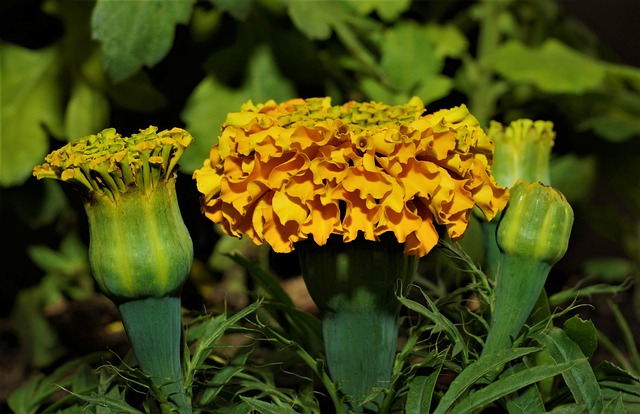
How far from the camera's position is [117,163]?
0.65 meters

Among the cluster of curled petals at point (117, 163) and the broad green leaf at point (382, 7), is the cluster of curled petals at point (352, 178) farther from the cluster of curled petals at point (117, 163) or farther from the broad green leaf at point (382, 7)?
the broad green leaf at point (382, 7)

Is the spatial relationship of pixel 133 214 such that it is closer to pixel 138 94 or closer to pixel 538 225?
pixel 538 225

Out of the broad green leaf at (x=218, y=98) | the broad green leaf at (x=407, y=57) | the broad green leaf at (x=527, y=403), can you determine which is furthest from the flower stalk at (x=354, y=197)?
the broad green leaf at (x=407, y=57)

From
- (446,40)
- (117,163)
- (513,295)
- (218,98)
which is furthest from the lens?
(446,40)

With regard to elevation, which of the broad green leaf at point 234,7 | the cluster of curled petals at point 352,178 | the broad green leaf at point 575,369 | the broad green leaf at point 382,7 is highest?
the cluster of curled petals at point 352,178

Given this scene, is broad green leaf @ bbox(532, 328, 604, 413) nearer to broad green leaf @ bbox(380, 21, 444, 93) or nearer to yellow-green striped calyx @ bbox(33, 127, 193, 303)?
yellow-green striped calyx @ bbox(33, 127, 193, 303)

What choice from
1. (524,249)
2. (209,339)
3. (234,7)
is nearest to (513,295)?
(524,249)

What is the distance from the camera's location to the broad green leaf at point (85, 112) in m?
1.35

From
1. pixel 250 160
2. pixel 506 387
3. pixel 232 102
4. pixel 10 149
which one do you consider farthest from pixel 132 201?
pixel 10 149

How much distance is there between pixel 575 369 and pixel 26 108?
39.1 inches

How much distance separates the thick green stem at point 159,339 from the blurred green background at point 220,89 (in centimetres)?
49

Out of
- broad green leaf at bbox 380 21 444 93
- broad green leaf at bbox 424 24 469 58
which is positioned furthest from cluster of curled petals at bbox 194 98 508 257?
broad green leaf at bbox 424 24 469 58

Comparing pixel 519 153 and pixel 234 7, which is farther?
pixel 234 7

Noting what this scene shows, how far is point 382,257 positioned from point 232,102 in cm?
65
